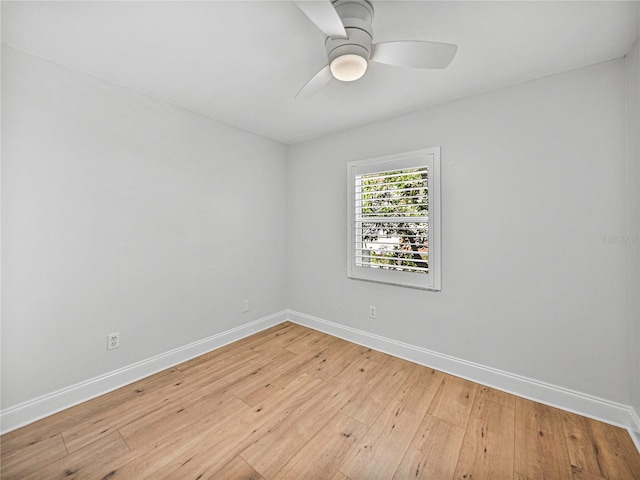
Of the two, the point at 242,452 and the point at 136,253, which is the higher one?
the point at 136,253

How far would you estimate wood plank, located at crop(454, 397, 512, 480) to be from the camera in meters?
A: 1.43

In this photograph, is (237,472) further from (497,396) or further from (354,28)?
(354,28)

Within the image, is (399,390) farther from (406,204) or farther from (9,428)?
(9,428)

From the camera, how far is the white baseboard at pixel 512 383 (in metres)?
1.75

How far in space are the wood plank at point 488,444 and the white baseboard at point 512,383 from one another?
10.0 inches

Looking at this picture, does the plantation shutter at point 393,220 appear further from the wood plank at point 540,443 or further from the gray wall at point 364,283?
the wood plank at point 540,443

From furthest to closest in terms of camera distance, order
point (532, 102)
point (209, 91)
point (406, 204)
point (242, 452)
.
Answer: point (406, 204) → point (209, 91) → point (532, 102) → point (242, 452)

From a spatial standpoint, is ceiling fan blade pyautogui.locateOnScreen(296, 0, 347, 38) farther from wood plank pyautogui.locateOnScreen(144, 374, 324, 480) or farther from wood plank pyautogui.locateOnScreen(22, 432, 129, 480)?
wood plank pyautogui.locateOnScreen(22, 432, 129, 480)

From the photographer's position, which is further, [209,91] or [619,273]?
[209,91]

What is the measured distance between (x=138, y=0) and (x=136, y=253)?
1719 mm

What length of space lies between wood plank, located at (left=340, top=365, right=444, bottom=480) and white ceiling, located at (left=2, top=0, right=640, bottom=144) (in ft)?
7.93

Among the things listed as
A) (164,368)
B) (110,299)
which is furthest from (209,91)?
(164,368)

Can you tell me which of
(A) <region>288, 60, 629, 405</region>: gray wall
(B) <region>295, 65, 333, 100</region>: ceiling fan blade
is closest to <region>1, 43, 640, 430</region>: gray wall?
(A) <region>288, 60, 629, 405</region>: gray wall

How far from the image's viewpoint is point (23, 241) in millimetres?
1726
